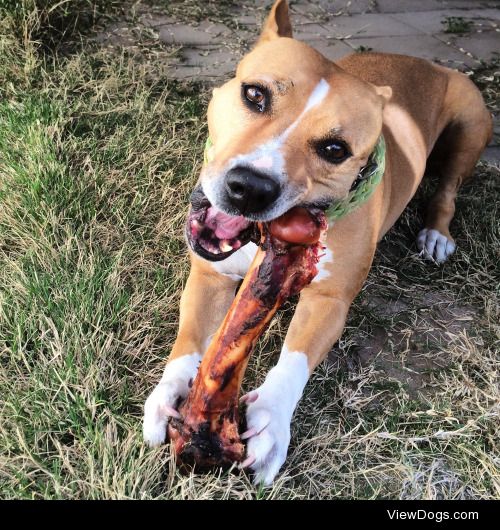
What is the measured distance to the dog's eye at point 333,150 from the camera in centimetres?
214

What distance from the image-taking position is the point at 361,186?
2328 mm

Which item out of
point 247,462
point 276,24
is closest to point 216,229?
point 247,462

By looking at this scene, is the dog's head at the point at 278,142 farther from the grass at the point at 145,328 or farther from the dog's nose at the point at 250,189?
the grass at the point at 145,328

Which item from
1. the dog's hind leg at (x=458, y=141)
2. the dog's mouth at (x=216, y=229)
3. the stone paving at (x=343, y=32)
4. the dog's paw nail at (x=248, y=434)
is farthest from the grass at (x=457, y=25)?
the dog's paw nail at (x=248, y=434)

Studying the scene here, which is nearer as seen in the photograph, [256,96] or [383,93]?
[256,96]

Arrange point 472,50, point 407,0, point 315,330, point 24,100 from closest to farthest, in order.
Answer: point 315,330 < point 24,100 < point 472,50 < point 407,0

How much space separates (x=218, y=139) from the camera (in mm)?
2211

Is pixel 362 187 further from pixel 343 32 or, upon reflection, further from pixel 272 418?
pixel 343 32

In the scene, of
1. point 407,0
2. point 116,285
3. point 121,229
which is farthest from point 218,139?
point 407,0

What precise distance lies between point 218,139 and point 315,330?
0.77m

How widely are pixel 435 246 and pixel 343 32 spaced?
2574mm

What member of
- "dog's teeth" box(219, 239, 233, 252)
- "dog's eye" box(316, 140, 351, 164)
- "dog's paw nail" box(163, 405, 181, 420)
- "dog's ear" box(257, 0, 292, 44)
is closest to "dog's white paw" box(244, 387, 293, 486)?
"dog's paw nail" box(163, 405, 181, 420)

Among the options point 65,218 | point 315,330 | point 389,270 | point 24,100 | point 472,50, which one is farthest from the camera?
point 472,50
